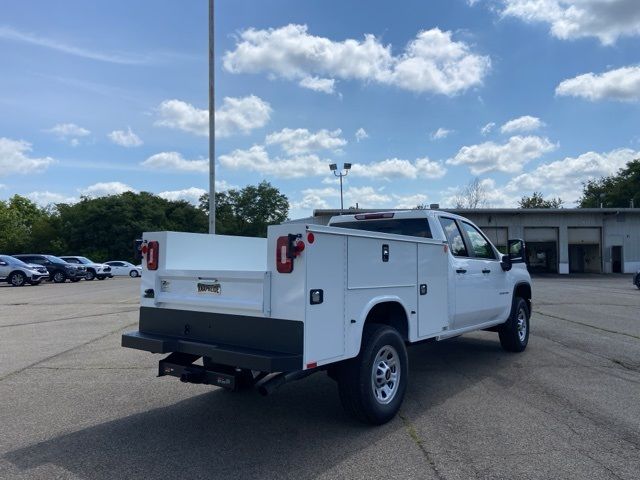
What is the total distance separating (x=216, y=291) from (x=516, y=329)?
5549mm

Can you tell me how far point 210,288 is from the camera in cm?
491

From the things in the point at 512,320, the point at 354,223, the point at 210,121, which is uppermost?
the point at 210,121

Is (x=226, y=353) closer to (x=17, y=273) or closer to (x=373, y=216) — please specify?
(x=373, y=216)

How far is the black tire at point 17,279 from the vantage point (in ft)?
98.2

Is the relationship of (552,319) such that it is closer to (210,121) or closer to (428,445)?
(428,445)

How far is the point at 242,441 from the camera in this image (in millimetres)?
4688

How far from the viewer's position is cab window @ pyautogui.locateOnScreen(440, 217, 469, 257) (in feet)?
22.3

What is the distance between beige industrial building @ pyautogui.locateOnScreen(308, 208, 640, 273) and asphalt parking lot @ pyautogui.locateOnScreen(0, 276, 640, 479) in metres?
35.5

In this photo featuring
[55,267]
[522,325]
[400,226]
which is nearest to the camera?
[400,226]

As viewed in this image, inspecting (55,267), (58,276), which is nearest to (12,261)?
(55,267)

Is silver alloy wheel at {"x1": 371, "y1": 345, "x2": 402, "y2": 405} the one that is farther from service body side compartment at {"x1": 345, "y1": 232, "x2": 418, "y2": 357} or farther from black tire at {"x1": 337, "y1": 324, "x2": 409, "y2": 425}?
service body side compartment at {"x1": 345, "y1": 232, "x2": 418, "y2": 357}

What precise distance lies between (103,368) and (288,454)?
14.5ft

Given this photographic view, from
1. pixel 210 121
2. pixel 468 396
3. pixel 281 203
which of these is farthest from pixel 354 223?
pixel 281 203

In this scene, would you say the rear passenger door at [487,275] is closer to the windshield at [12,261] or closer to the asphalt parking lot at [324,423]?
the asphalt parking lot at [324,423]
